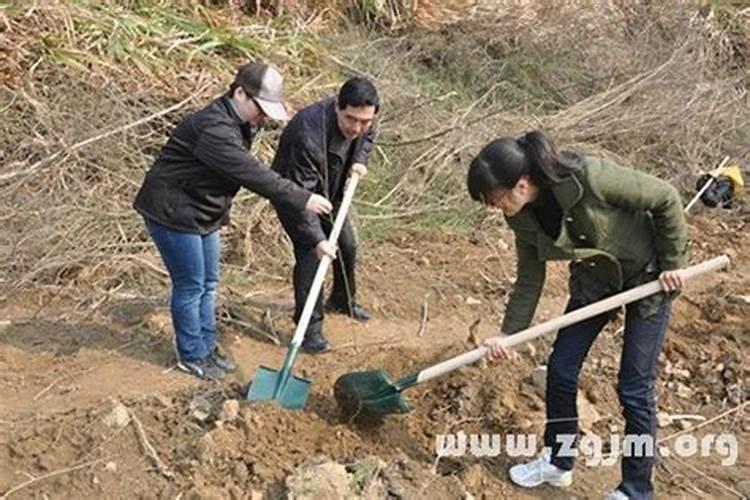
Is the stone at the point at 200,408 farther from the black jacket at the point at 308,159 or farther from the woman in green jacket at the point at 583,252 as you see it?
the woman in green jacket at the point at 583,252

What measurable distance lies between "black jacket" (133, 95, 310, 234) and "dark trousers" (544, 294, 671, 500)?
1.25 metres

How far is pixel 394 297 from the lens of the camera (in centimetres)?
527

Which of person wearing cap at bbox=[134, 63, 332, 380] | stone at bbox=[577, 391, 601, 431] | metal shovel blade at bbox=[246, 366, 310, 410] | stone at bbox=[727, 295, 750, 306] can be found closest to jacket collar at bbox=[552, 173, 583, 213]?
person wearing cap at bbox=[134, 63, 332, 380]

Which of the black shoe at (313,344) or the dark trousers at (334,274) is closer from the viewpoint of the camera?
the dark trousers at (334,274)

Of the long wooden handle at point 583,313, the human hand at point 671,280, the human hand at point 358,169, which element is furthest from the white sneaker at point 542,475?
the human hand at point 358,169

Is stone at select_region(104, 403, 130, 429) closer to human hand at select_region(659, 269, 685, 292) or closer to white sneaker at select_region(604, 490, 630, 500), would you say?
white sneaker at select_region(604, 490, 630, 500)

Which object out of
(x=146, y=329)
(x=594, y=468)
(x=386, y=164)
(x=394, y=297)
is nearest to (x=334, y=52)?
(x=386, y=164)

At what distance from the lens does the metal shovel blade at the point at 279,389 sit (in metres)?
3.81

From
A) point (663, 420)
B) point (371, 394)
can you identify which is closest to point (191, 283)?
point (371, 394)

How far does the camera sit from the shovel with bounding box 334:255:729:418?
3.28 metres

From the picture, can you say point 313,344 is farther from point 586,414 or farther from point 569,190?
point 569,190

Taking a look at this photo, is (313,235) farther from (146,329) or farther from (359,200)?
(359,200)

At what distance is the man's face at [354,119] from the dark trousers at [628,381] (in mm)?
1259

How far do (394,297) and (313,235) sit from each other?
1.17 meters
